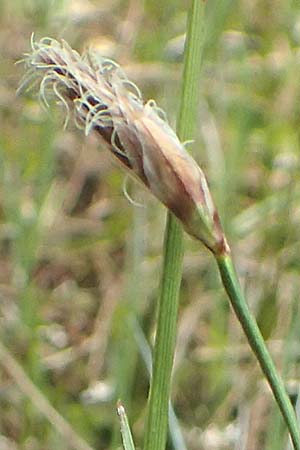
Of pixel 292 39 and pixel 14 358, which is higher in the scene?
pixel 292 39

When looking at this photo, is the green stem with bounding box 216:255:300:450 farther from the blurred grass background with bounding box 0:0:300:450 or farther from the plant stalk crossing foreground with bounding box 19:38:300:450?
the blurred grass background with bounding box 0:0:300:450

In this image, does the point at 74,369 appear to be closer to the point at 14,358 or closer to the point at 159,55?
the point at 14,358

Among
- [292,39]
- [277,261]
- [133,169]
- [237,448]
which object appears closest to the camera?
[133,169]

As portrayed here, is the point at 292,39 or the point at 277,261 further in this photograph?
the point at 292,39

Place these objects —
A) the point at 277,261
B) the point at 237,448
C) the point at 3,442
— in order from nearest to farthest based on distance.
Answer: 1. the point at 237,448
2. the point at 3,442
3. the point at 277,261

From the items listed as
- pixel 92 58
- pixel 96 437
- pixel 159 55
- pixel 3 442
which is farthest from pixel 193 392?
pixel 92 58

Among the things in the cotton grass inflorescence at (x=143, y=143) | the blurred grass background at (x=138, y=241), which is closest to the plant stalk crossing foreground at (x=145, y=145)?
the cotton grass inflorescence at (x=143, y=143)

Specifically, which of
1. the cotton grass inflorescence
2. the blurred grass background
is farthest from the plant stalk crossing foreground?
the blurred grass background
